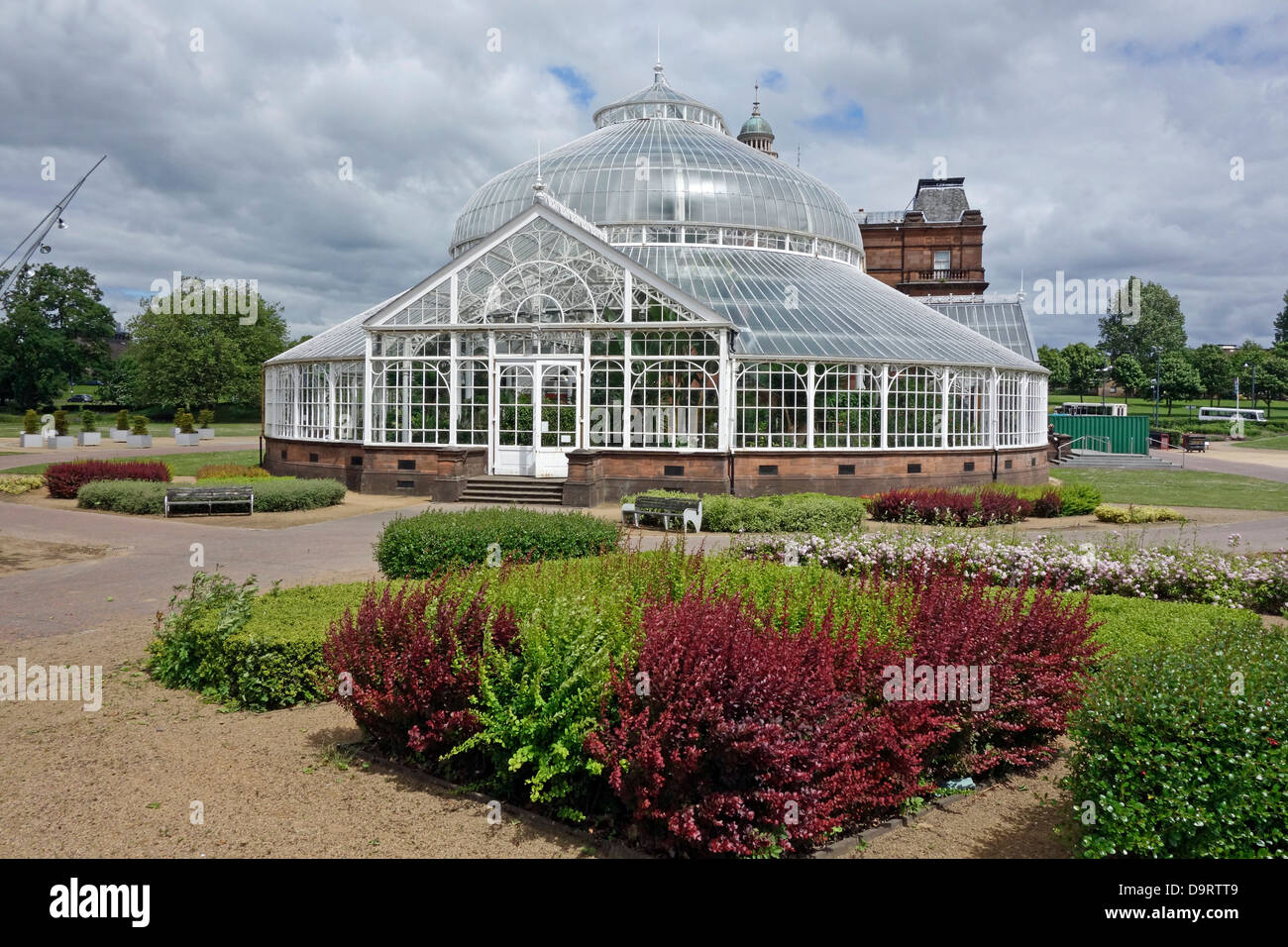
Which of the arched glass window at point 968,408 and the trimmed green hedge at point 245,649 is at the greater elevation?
the arched glass window at point 968,408

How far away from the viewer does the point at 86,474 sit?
24.0m

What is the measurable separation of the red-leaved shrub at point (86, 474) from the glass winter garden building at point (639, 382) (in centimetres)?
495

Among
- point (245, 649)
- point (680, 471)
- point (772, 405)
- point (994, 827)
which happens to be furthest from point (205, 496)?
point (994, 827)

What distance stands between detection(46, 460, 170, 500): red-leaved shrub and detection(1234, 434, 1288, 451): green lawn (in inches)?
2413

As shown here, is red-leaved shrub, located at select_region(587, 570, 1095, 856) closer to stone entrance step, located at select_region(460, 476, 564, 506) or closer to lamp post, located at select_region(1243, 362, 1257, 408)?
stone entrance step, located at select_region(460, 476, 564, 506)

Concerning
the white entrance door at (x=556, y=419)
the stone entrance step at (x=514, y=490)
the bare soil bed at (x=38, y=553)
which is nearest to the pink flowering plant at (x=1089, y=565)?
the stone entrance step at (x=514, y=490)

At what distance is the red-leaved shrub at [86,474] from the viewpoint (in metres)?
24.0

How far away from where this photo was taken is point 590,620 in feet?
19.5

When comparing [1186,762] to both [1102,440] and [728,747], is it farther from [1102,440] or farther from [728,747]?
[1102,440]

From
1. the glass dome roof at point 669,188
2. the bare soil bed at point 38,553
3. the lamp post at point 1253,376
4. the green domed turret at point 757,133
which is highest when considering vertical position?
the green domed turret at point 757,133

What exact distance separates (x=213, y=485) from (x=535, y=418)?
8269 millimetres

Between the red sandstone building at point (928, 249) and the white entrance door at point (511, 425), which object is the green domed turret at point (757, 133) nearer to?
the red sandstone building at point (928, 249)

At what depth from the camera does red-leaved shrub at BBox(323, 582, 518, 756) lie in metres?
6.09

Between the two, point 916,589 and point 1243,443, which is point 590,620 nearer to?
point 916,589
